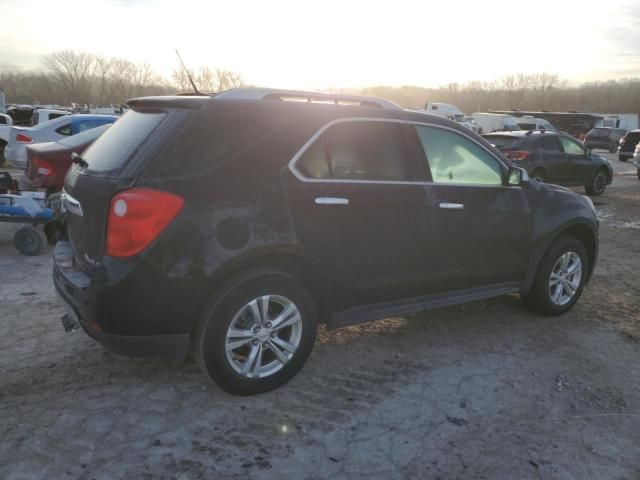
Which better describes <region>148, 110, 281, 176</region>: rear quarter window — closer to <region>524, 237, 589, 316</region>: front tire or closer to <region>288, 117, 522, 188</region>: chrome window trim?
<region>288, 117, 522, 188</region>: chrome window trim

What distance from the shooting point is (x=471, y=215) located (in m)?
4.06

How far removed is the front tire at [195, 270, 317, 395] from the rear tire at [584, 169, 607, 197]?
1332 centimetres

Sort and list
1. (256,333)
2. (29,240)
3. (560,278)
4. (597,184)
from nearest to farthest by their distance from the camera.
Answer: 1. (256,333)
2. (560,278)
3. (29,240)
4. (597,184)

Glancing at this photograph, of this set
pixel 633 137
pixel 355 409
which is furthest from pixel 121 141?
pixel 633 137

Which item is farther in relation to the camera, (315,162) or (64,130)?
(64,130)

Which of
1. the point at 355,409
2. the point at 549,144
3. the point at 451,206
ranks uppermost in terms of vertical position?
the point at 451,206

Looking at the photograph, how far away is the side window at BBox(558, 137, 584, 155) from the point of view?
13.6 m

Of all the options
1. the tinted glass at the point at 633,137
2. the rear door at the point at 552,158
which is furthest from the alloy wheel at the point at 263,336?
the tinted glass at the point at 633,137

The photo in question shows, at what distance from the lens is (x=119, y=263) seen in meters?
2.81

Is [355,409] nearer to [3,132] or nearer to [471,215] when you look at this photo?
[471,215]

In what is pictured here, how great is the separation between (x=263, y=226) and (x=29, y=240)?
4719 millimetres

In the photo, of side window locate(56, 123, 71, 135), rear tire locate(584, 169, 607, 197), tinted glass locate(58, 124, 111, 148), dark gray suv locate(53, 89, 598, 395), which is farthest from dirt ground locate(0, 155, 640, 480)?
rear tire locate(584, 169, 607, 197)

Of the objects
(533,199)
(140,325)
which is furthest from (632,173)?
(140,325)

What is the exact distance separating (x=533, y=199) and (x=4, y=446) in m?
4.13
